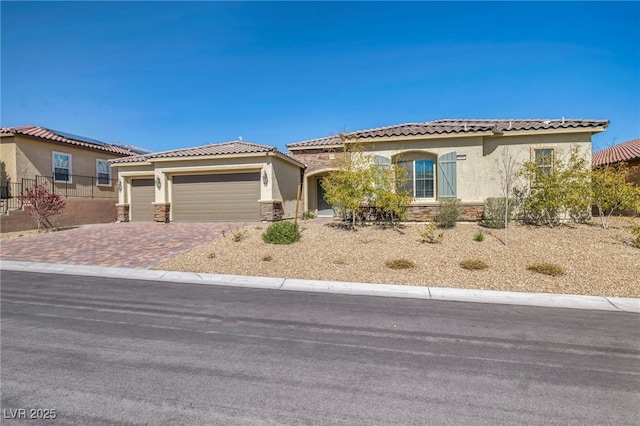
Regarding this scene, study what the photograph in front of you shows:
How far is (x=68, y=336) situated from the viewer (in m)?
4.89

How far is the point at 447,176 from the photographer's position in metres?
14.8

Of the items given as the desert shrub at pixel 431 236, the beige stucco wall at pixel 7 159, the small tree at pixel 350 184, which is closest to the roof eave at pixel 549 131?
the desert shrub at pixel 431 236

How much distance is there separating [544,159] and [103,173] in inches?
1026

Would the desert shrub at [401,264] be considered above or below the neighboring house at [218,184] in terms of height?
→ below

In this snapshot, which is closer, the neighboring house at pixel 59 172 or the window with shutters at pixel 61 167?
the neighboring house at pixel 59 172

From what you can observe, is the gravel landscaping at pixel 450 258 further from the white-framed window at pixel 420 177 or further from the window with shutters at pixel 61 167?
the window with shutters at pixel 61 167

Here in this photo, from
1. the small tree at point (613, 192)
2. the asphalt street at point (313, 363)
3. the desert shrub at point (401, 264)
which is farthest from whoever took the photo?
the small tree at point (613, 192)

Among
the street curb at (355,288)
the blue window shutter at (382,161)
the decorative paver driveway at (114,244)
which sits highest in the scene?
the blue window shutter at (382,161)

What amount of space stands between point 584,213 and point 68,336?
56.5 feet

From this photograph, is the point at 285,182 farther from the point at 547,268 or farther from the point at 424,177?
the point at 547,268

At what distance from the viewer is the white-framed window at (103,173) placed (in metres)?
23.0

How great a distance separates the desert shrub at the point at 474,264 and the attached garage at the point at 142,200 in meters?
17.8

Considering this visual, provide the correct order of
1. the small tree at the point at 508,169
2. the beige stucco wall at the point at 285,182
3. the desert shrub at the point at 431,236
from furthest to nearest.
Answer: the beige stucco wall at the point at 285,182, the small tree at the point at 508,169, the desert shrub at the point at 431,236

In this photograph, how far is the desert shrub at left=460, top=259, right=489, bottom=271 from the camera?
9.27 m
